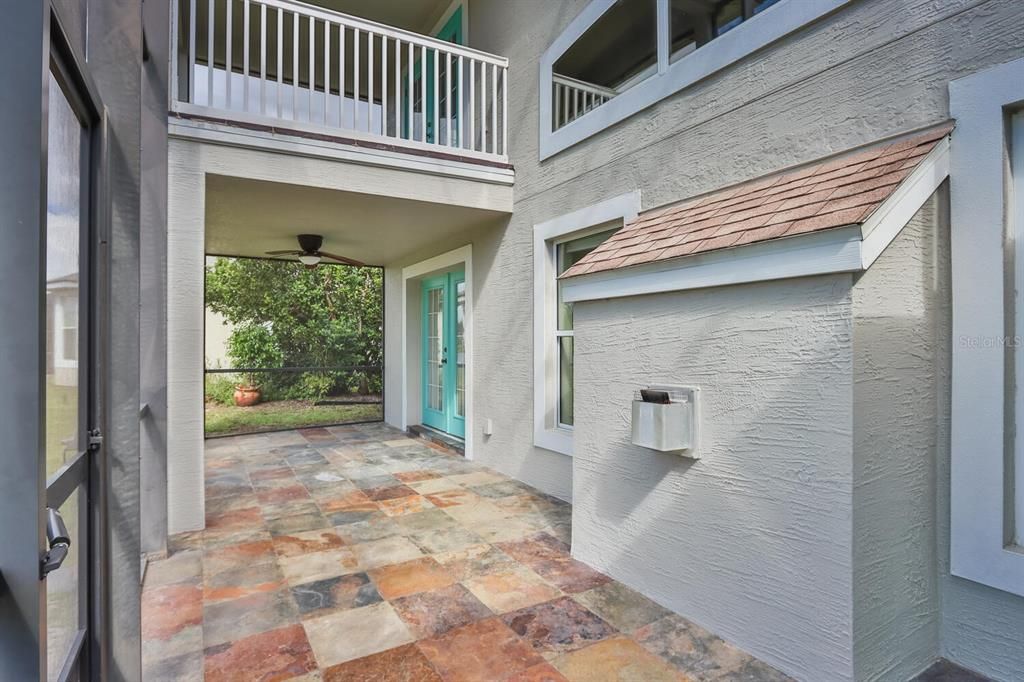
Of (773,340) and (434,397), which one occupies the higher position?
(773,340)

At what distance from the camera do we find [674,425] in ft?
7.62

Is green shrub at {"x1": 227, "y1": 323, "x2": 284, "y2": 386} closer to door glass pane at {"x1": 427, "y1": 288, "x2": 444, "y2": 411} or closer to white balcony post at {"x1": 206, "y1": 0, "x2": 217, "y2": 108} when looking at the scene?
door glass pane at {"x1": 427, "y1": 288, "x2": 444, "y2": 411}

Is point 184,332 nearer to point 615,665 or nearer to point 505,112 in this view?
point 505,112

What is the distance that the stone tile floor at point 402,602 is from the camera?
2.10m

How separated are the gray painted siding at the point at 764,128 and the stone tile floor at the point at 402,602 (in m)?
0.37

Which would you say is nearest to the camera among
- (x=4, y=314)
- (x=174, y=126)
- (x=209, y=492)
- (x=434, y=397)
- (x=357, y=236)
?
(x=4, y=314)

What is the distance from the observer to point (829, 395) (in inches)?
73.8

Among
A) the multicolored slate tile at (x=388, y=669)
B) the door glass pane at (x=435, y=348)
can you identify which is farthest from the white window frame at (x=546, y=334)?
the door glass pane at (x=435, y=348)

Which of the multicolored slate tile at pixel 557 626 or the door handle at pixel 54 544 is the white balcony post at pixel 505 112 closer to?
the multicolored slate tile at pixel 557 626

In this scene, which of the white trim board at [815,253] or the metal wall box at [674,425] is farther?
the metal wall box at [674,425]

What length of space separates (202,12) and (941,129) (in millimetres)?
7247

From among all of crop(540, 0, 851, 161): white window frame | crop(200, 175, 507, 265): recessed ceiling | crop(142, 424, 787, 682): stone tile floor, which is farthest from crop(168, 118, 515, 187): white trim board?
crop(142, 424, 787, 682): stone tile floor

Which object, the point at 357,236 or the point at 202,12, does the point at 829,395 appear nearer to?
the point at 357,236

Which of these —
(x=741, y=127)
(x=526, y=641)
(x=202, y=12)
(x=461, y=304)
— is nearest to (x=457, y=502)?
(x=526, y=641)
